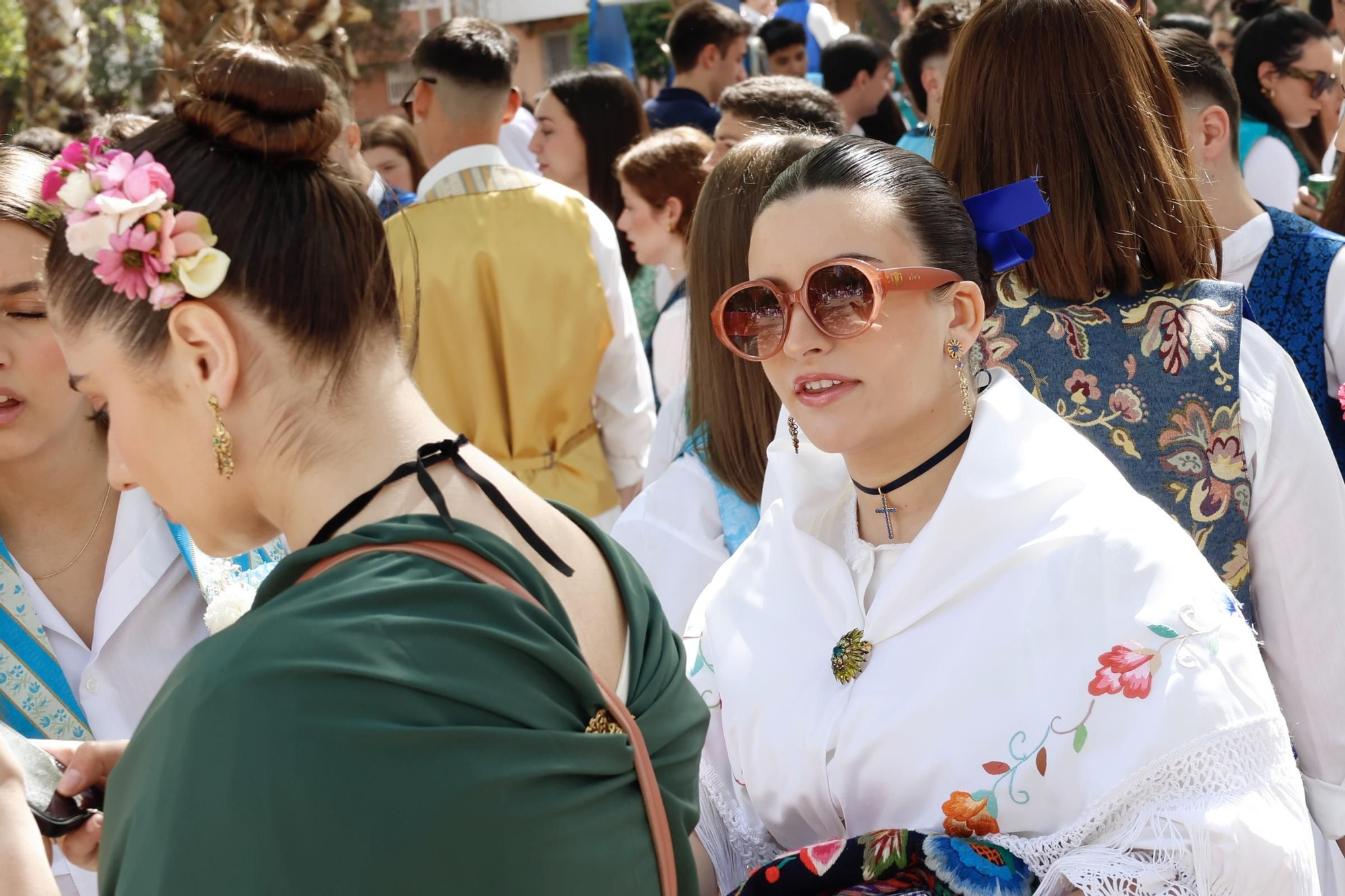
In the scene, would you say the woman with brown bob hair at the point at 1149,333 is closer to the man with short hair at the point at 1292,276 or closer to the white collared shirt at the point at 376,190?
the man with short hair at the point at 1292,276

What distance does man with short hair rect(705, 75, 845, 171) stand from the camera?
169 inches

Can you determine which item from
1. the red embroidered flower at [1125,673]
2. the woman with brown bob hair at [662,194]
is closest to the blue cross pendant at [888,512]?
the red embroidered flower at [1125,673]

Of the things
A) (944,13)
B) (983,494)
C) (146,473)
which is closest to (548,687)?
(146,473)

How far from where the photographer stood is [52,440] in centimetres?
238

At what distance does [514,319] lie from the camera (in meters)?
4.37

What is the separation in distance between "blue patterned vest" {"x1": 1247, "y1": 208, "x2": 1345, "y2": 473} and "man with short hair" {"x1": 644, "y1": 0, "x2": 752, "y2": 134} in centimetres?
462

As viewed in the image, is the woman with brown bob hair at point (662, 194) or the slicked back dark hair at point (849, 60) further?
the slicked back dark hair at point (849, 60)

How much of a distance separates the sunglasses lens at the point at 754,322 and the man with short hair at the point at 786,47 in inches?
237

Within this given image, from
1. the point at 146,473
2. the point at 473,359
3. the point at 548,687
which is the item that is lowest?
the point at 473,359

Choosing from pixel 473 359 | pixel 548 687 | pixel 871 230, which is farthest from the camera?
pixel 473 359

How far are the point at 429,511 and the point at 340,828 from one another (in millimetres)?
335

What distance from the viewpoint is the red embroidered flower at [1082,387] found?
7.60ft

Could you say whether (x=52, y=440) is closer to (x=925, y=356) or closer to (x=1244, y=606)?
(x=925, y=356)

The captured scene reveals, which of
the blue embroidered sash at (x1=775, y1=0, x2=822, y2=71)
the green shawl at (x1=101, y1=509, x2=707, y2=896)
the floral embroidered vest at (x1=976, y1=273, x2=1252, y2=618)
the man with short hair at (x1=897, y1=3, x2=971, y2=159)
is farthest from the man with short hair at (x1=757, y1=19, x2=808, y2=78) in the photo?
the green shawl at (x1=101, y1=509, x2=707, y2=896)
